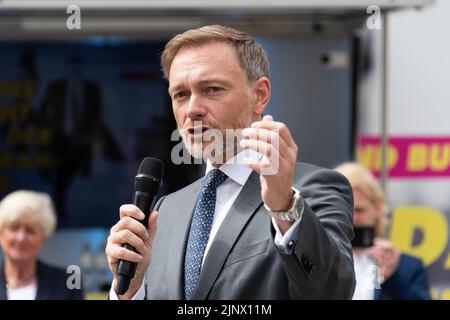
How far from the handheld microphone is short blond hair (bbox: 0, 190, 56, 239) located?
2.42 meters

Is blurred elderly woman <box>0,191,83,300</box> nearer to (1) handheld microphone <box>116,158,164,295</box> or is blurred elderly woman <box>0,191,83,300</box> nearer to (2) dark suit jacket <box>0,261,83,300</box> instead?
(2) dark suit jacket <box>0,261,83,300</box>

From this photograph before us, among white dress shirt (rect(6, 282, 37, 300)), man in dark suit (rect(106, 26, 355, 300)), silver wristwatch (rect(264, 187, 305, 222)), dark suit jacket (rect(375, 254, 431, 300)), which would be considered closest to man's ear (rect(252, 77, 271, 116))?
man in dark suit (rect(106, 26, 355, 300))

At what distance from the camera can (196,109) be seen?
6.87 ft

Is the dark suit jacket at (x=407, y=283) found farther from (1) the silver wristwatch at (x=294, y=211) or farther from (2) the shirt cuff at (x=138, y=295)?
(1) the silver wristwatch at (x=294, y=211)

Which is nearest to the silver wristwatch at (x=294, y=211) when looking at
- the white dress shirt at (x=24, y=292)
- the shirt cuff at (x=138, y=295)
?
the shirt cuff at (x=138, y=295)

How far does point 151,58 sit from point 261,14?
3.35ft

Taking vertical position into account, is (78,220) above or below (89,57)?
below

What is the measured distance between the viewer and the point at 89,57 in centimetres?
647

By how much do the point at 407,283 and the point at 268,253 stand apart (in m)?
2.82

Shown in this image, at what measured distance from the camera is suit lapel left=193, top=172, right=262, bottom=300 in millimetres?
2074

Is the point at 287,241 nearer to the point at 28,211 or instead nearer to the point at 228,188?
the point at 228,188

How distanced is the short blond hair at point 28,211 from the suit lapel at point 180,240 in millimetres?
2354
